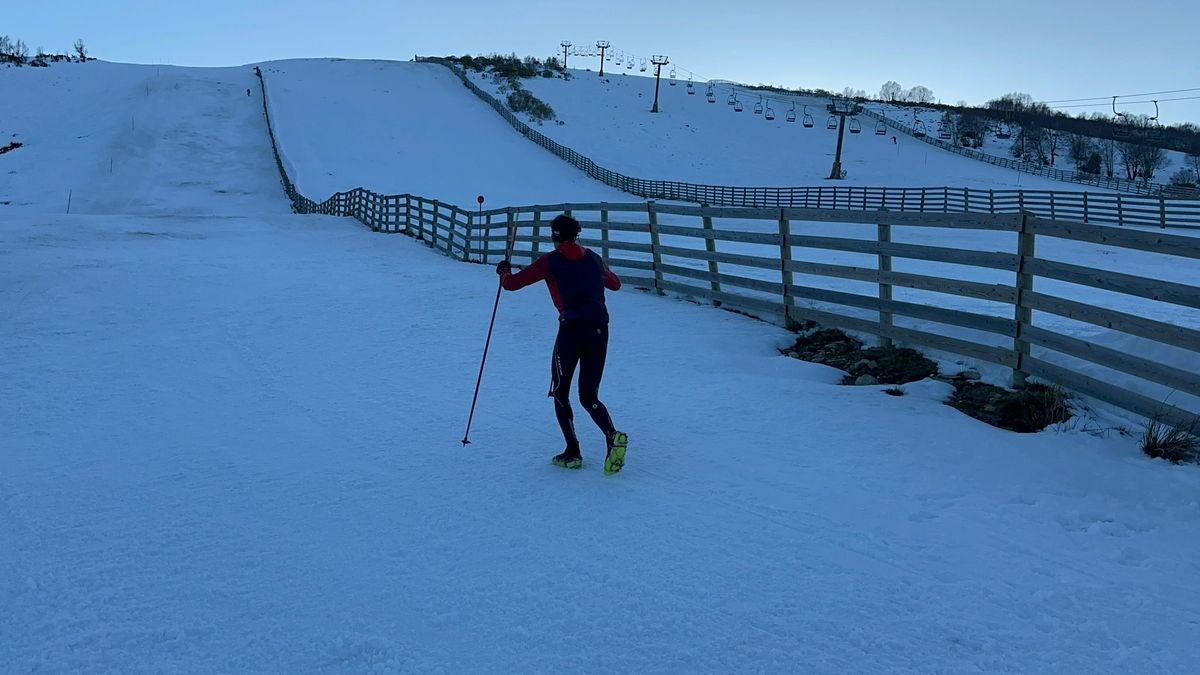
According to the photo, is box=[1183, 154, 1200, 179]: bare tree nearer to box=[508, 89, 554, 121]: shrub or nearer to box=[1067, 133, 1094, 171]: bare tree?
box=[1067, 133, 1094, 171]: bare tree

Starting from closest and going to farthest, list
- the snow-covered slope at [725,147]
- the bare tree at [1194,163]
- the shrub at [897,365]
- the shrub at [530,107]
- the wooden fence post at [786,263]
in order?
1. the shrub at [897,365]
2. the wooden fence post at [786,263]
3. the snow-covered slope at [725,147]
4. the shrub at [530,107]
5. the bare tree at [1194,163]

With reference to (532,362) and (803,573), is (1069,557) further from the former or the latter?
(532,362)

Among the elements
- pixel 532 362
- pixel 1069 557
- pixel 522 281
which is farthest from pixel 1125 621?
pixel 532 362

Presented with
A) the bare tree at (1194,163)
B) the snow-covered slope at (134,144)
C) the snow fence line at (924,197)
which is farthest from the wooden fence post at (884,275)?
the bare tree at (1194,163)

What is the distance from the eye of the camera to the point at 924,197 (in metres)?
38.7

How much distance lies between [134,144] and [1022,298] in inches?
2321

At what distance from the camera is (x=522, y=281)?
576 cm

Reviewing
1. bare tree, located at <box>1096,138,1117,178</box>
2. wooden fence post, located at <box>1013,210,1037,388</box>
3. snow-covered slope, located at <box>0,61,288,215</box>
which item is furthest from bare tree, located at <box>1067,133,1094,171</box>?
wooden fence post, located at <box>1013,210,1037,388</box>

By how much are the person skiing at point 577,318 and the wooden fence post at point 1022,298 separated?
3.44 metres

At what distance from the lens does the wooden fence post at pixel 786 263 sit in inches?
390

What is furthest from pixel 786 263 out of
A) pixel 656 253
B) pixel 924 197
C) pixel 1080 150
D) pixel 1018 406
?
pixel 1080 150

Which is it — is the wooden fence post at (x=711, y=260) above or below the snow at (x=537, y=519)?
above

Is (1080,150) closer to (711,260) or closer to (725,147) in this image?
(725,147)

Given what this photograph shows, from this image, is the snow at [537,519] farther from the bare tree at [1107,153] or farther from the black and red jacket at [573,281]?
the bare tree at [1107,153]
